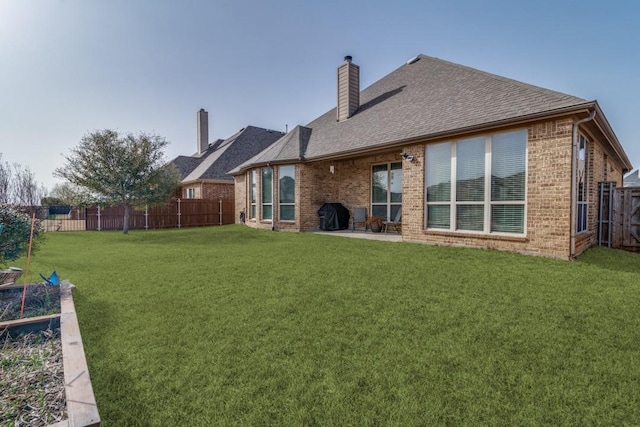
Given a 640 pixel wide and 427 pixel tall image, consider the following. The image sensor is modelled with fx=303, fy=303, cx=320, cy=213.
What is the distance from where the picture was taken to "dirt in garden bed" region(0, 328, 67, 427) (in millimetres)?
1942

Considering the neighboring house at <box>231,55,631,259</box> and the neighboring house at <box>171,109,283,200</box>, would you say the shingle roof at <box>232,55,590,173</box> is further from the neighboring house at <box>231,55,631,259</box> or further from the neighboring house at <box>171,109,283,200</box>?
the neighboring house at <box>171,109,283,200</box>

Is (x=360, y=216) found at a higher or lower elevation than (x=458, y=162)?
lower

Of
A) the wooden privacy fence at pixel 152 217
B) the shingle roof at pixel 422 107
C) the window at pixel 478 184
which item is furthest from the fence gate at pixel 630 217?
the wooden privacy fence at pixel 152 217

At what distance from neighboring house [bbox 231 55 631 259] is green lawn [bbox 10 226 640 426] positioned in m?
1.50

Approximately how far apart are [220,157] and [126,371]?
21.5m

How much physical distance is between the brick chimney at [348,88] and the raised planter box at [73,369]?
40.0ft

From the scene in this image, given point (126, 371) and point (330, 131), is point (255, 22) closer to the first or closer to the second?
point (330, 131)

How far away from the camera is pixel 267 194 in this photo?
14.0 meters

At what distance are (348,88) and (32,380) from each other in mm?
13570

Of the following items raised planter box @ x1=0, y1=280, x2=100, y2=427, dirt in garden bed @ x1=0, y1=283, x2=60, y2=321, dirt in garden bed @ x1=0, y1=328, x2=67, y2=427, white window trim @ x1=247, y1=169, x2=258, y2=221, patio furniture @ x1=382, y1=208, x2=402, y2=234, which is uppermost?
white window trim @ x1=247, y1=169, x2=258, y2=221

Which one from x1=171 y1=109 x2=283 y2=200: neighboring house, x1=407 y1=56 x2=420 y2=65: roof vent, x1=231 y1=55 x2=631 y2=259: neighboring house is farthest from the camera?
x1=171 y1=109 x2=283 y2=200: neighboring house

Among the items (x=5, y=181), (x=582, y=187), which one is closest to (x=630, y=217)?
(x=582, y=187)

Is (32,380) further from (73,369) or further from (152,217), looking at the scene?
(152,217)

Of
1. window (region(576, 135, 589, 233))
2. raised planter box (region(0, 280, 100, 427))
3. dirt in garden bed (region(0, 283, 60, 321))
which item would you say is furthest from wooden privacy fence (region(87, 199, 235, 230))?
window (region(576, 135, 589, 233))
